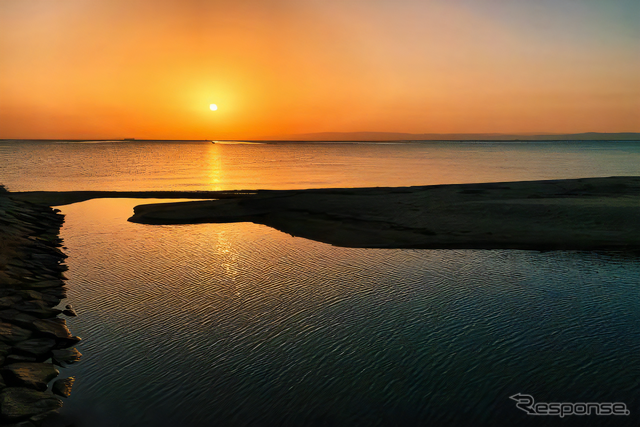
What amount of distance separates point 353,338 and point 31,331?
31.1ft

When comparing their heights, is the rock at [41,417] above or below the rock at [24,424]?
below

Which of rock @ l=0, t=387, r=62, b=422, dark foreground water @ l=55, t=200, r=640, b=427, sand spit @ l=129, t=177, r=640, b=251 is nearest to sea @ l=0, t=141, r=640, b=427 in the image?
dark foreground water @ l=55, t=200, r=640, b=427

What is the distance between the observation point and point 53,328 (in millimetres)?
14453

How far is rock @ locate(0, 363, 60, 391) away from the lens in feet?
35.7

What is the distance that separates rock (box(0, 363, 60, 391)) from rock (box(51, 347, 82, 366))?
36cm

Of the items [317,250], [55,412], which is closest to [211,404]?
[55,412]

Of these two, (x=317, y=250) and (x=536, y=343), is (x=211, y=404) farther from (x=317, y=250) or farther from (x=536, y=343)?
(x=317, y=250)

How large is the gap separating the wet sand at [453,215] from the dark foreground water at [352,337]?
9.58ft

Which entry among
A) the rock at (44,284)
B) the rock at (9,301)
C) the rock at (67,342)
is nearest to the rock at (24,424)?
the rock at (67,342)

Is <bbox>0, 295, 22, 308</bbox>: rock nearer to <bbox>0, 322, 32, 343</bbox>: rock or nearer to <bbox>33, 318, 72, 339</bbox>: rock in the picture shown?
<bbox>33, 318, 72, 339</bbox>: rock

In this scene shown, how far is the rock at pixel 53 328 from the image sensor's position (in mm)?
13992

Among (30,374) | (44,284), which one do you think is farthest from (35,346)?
(44,284)

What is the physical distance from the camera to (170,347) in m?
13.1

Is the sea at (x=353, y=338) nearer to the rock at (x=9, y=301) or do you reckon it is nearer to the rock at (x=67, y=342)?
the rock at (x=67, y=342)
